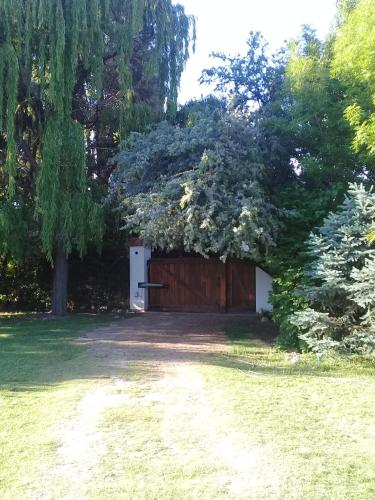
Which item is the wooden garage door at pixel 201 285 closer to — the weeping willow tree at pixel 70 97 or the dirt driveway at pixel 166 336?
the dirt driveway at pixel 166 336

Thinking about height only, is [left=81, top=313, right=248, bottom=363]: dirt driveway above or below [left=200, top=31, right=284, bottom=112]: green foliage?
below

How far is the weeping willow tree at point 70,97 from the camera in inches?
536

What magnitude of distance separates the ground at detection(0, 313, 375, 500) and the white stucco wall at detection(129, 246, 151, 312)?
8137 millimetres

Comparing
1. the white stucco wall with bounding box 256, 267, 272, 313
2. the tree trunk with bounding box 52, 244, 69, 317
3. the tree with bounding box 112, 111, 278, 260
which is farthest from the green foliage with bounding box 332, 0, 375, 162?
the tree trunk with bounding box 52, 244, 69, 317

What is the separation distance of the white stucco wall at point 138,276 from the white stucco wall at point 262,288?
3885 mm

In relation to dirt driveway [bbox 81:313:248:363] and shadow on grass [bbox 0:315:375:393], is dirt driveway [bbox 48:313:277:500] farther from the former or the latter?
dirt driveway [bbox 81:313:248:363]

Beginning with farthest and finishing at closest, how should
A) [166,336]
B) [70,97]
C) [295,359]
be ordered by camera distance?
1. [70,97]
2. [166,336]
3. [295,359]

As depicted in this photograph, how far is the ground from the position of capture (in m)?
4.06

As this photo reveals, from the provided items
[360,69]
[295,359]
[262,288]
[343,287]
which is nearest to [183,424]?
[295,359]

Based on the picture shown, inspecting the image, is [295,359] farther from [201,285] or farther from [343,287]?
[201,285]

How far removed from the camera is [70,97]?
14.1 m

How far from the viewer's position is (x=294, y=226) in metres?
11.7

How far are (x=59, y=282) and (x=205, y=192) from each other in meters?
7.43

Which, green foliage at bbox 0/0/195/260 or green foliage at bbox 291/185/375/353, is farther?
green foliage at bbox 0/0/195/260
